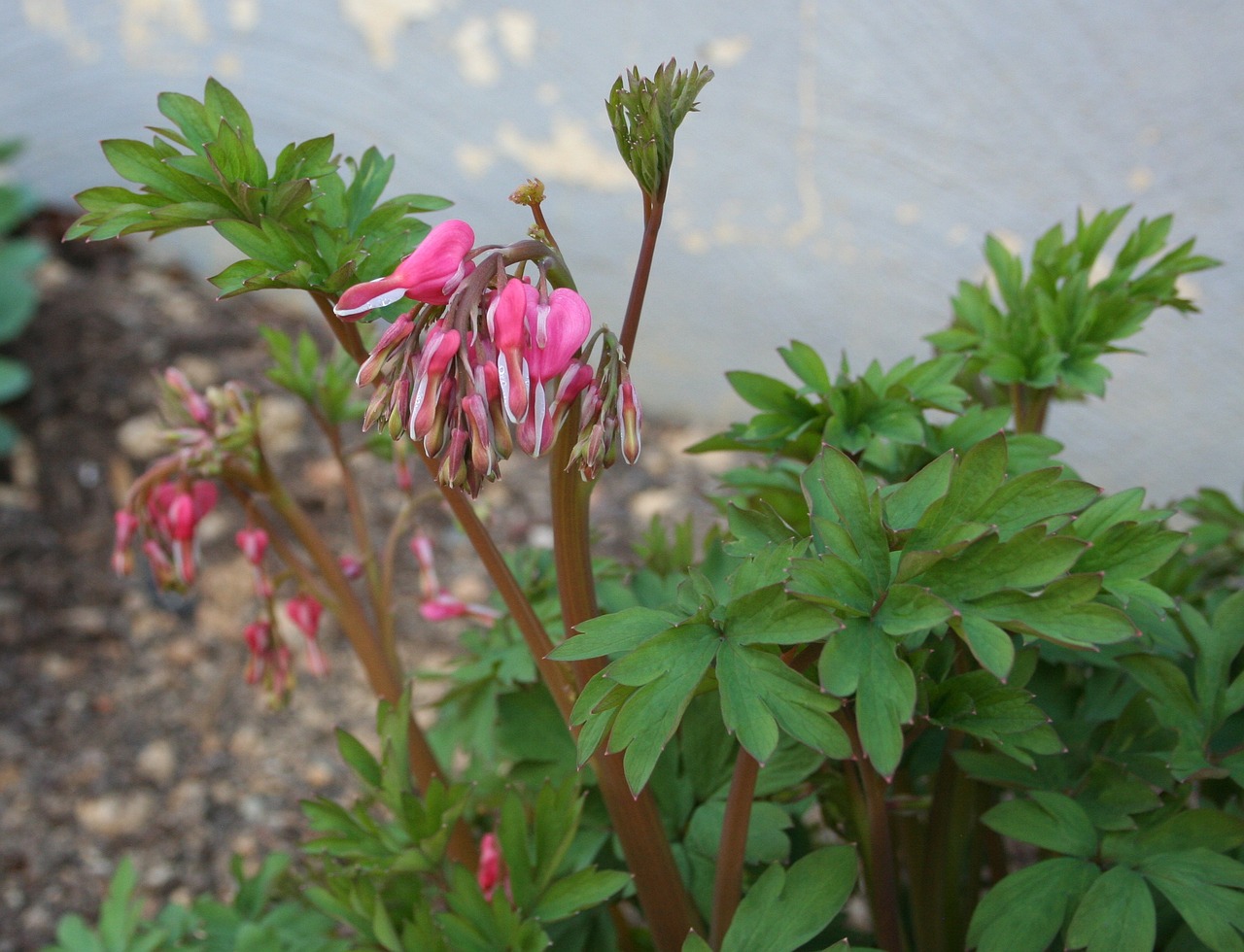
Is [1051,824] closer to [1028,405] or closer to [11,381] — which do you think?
[1028,405]

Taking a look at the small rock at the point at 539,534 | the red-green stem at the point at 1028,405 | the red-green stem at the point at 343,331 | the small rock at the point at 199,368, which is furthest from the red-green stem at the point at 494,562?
the small rock at the point at 199,368

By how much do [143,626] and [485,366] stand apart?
199 centimetres

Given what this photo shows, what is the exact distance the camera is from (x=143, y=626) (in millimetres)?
2371

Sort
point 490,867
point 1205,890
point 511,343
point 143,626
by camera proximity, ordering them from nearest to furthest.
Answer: point 511,343 < point 1205,890 < point 490,867 < point 143,626

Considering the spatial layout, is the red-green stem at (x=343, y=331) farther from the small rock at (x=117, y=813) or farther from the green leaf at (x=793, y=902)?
the small rock at (x=117, y=813)

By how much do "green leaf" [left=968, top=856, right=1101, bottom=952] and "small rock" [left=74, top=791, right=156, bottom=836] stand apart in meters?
1.71

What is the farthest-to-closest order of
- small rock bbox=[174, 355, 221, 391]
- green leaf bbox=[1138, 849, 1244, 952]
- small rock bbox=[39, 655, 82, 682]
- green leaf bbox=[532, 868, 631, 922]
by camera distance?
small rock bbox=[174, 355, 221, 391], small rock bbox=[39, 655, 82, 682], green leaf bbox=[532, 868, 631, 922], green leaf bbox=[1138, 849, 1244, 952]

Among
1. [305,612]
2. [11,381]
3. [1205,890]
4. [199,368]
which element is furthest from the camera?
[199,368]

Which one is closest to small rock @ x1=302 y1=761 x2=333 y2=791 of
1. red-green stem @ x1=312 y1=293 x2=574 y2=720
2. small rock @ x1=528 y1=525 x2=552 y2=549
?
small rock @ x1=528 y1=525 x2=552 y2=549

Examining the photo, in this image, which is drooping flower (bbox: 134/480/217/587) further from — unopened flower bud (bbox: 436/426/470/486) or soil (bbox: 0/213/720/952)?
soil (bbox: 0/213/720/952)

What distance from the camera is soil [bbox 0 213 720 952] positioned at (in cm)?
197

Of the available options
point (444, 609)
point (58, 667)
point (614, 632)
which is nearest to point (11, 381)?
point (58, 667)

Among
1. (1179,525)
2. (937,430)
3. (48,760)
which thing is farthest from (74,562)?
(1179,525)

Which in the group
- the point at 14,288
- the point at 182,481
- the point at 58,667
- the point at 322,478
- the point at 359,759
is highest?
the point at 14,288
